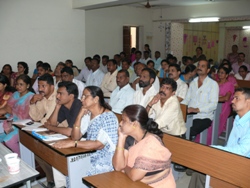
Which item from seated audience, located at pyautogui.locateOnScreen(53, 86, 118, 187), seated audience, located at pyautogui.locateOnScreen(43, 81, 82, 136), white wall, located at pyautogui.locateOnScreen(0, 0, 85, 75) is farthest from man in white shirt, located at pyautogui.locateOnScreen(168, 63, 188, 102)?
white wall, located at pyautogui.locateOnScreen(0, 0, 85, 75)

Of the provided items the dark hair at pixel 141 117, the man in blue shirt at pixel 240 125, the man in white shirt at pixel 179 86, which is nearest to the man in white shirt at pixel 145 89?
the man in white shirt at pixel 179 86

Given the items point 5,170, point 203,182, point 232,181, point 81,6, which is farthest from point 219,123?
point 81,6

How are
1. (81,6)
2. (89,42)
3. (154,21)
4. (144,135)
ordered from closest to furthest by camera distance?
(144,135), (81,6), (89,42), (154,21)

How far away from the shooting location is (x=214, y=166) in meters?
2.09

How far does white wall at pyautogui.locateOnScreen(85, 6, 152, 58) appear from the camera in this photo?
8.76 meters

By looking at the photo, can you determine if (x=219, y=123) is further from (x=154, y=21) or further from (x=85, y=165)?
(x=154, y=21)

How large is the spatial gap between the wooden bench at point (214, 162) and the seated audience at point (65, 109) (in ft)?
3.13

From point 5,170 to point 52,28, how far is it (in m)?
6.12

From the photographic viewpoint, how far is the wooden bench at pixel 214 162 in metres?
1.90

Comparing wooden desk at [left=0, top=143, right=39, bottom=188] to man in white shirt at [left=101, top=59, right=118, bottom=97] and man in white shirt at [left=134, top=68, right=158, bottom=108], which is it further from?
man in white shirt at [left=101, top=59, right=118, bottom=97]

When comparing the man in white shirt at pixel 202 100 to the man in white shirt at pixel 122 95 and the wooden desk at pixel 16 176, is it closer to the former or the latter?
the man in white shirt at pixel 122 95

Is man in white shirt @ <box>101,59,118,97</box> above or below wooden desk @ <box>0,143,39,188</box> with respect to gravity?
above

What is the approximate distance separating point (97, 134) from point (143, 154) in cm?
67

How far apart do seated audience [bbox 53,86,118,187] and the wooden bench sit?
1.96 feet
